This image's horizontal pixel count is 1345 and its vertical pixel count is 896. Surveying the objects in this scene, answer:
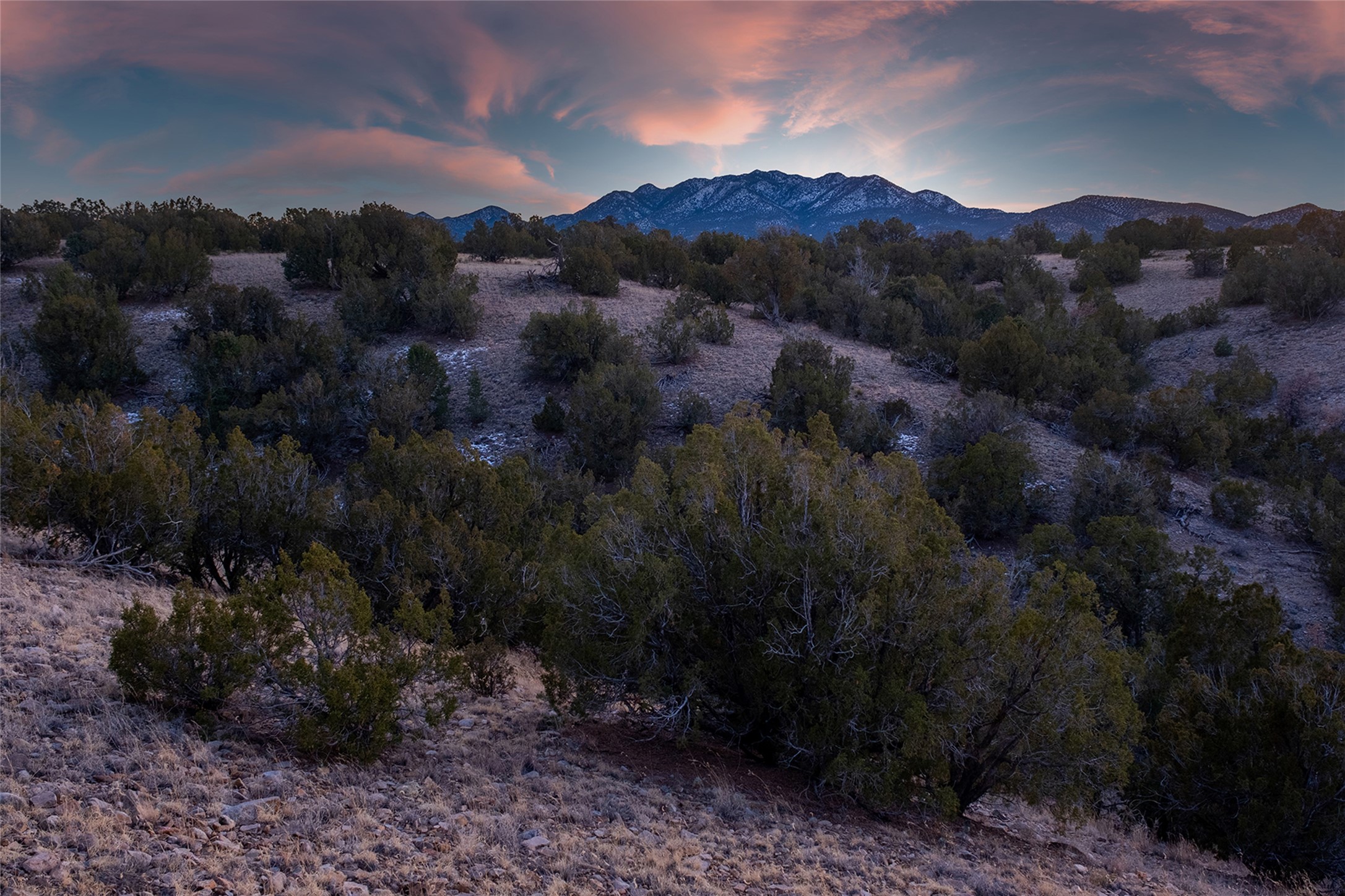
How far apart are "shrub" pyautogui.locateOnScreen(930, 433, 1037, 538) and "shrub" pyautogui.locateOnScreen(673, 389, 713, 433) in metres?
5.85

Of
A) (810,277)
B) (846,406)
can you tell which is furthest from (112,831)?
(810,277)

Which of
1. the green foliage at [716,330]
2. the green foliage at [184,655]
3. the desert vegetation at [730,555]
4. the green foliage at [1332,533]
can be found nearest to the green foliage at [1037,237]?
the desert vegetation at [730,555]


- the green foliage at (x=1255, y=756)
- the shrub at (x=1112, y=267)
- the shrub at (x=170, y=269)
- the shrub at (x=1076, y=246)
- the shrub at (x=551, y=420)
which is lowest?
the green foliage at (x=1255, y=756)

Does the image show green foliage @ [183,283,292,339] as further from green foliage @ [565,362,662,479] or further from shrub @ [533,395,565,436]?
green foliage @ [565,362,662,479]

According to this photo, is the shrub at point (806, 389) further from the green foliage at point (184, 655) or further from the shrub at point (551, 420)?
the green foliage at point (184, 655)

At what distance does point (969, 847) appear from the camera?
20.1 ft

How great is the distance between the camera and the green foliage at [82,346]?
1923cm

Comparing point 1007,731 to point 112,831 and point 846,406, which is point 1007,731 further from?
point 846,406

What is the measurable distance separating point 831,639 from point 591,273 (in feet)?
77.1

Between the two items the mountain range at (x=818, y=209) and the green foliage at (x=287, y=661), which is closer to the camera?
the green foliage at (x=287, y=661)

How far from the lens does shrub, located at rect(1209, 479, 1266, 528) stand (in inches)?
636

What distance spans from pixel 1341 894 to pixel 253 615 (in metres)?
9.65

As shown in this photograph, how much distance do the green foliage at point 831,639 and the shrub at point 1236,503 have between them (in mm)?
12299

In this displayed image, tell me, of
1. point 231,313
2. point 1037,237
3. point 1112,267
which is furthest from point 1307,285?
point 231,313
